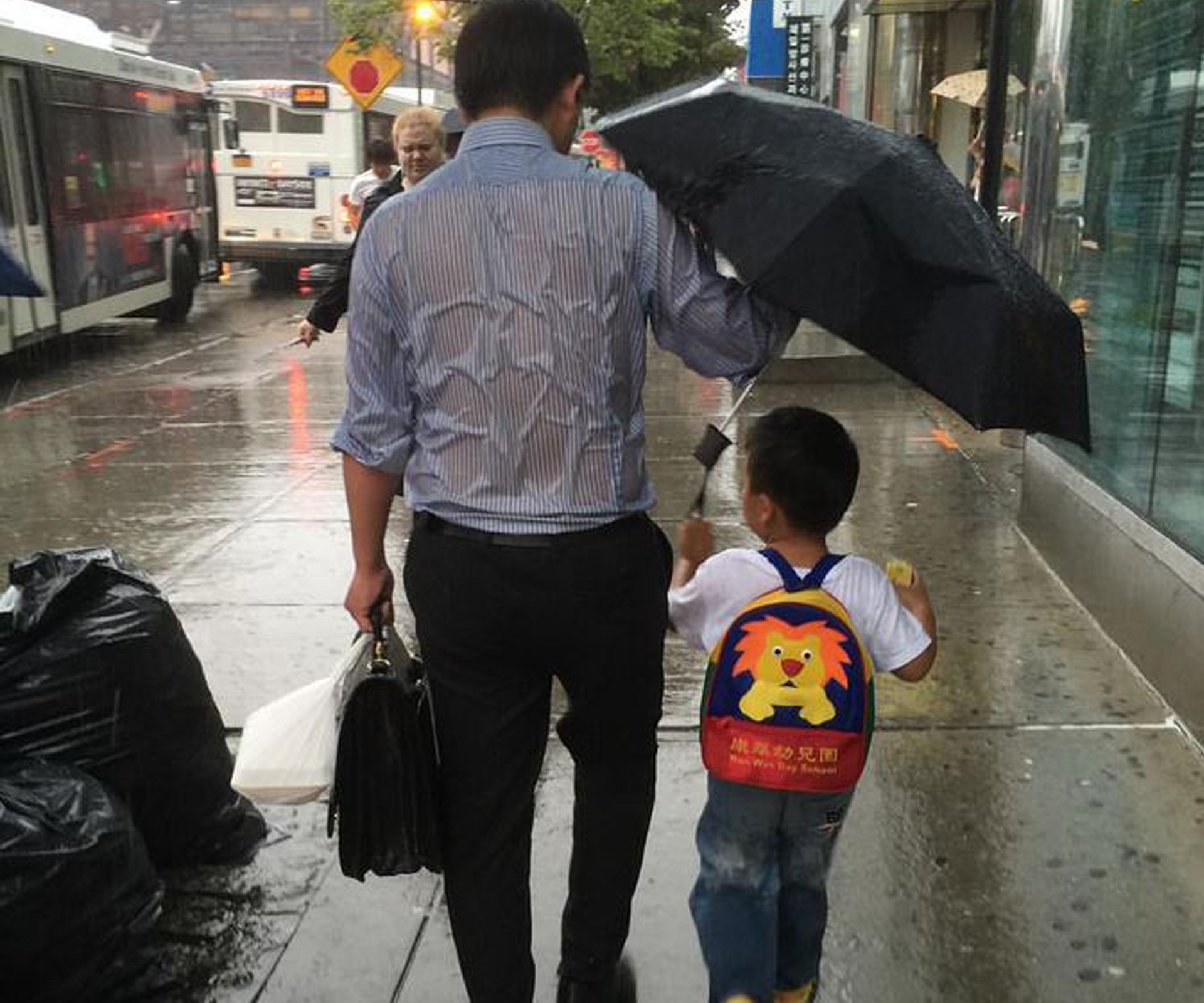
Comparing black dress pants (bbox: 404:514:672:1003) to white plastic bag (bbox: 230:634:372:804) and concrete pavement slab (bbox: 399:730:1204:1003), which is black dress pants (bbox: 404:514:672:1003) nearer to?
white plastic bag (bbox: 230:634:372:804)

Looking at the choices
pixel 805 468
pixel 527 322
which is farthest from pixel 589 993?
pixel 527 322

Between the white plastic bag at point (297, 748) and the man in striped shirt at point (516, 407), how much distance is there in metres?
0.18

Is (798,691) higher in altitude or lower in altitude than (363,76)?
lower

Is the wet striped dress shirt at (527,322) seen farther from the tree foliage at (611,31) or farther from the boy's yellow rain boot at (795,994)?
the tree foliage at (611,31)

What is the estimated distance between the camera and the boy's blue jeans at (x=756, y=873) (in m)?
2.41

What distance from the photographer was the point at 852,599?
7.82 feet

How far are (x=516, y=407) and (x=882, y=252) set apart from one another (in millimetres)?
630

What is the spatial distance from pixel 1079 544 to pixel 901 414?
3.89 metres

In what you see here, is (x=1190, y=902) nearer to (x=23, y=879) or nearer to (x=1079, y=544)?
(x=1079, y=544)

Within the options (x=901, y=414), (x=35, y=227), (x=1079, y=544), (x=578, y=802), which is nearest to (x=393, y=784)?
(x=578, y=802)

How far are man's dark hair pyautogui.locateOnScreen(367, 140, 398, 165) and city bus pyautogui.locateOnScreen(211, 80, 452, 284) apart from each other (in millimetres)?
10611

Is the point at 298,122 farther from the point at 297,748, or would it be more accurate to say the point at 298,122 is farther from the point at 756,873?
the point at 756,873

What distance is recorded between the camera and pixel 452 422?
223 centimetres

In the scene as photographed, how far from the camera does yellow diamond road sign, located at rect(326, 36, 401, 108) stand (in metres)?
17.3
